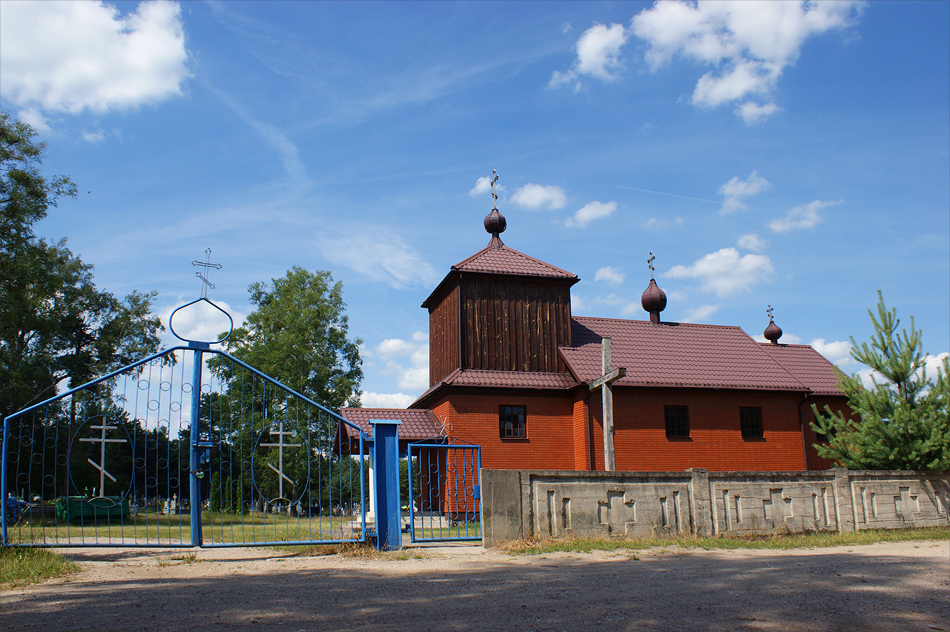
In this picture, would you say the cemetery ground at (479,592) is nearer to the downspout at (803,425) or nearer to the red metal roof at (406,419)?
the red metal roof at (406,419)

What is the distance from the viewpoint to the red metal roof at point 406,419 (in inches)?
707

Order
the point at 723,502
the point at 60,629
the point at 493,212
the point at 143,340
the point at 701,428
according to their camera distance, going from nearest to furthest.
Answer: the point at 60,629, the point at 723,502, the point at 701,428, the point at 493,212, the point at 143,340

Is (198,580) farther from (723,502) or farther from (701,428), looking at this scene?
(701,428)

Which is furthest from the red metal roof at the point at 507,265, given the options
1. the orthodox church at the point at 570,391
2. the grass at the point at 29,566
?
the grass at the point at 29,566

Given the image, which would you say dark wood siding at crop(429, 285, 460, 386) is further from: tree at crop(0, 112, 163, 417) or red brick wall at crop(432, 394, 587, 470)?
tree at crop(0, 112, 163, 417)

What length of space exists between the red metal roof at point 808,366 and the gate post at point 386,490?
55.3 ft

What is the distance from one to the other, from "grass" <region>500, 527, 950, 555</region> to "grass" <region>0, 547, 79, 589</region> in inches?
224

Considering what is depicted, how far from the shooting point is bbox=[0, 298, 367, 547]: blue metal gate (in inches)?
353

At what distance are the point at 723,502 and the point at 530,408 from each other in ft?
26.3

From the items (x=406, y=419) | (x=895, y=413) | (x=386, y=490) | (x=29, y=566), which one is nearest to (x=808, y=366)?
(x=895, y=413)

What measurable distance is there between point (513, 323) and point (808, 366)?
11295mm

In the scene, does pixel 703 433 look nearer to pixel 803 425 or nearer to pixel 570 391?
pixel 803 425

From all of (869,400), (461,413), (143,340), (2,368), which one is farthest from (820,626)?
(143,340)

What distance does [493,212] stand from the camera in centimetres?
2275
